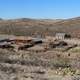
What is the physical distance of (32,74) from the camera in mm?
15125

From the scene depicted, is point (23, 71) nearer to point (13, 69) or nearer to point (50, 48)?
point (13, 69)

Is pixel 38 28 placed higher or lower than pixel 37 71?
lower

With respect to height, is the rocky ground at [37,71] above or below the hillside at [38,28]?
above

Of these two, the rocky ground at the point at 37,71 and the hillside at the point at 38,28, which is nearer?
the rocky ground at the point at 37,71

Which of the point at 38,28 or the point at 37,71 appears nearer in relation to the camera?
the point at 37,71

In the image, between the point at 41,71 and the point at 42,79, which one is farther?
the point at 41,71

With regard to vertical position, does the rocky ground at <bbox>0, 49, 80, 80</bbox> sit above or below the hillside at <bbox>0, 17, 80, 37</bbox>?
above

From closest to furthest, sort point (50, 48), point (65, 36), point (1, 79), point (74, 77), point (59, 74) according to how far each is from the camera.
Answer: point (1, 79), point (74, 77), point (59, 74), point (50, 48), point (65, 36)

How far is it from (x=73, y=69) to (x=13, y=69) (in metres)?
3.23

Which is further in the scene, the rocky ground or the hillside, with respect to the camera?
the hillside

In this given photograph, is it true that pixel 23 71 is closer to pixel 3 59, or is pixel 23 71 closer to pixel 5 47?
pixel 3 59

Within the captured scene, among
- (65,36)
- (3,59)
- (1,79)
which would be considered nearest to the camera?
(1,79)

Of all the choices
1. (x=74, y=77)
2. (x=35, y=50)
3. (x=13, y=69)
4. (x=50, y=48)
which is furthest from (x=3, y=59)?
(x=50, y=48)

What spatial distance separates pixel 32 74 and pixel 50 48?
14.5 meters
